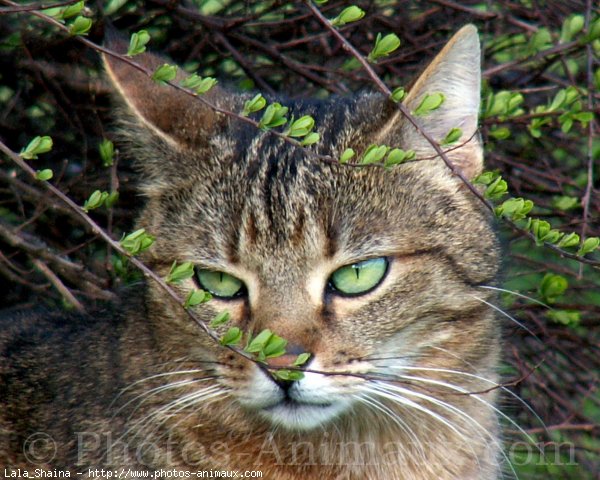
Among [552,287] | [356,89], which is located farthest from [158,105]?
[552,287]

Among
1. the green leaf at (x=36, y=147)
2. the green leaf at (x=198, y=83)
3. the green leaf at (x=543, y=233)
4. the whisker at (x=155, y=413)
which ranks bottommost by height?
the whisker at (x=155, y=413)

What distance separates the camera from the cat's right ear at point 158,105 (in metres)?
2.98

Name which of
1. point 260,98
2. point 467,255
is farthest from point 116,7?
point 467,255

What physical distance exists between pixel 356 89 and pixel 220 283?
1.51m

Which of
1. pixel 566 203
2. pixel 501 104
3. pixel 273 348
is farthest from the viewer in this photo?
pixel 566 203

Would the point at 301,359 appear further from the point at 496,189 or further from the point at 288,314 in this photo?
the point at 496,189

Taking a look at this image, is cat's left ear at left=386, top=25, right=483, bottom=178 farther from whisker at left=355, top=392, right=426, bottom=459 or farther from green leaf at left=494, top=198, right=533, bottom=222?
whisker at left=355, top=392, right=426, bottom=459

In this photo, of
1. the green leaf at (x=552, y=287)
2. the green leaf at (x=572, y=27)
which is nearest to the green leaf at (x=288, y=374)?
the green leaf at (x=552, y=287)

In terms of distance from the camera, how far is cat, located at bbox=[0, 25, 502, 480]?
2.76m

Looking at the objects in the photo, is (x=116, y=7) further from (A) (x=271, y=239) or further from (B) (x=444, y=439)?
(B) (x=444, y=439)

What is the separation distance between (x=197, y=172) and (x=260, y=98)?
19.6 inches

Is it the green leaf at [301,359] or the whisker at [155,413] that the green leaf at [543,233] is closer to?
the green leaf at [301,359]

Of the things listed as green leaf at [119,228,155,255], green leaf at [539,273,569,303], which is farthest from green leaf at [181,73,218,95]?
green leaf at [539,273,569,303]

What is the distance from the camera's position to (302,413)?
Result: 2.71 metres
